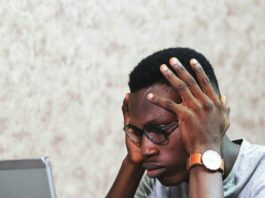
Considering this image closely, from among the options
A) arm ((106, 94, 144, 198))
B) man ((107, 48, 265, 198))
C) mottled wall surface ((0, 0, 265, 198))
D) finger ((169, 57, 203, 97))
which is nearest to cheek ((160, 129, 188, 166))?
man ((107, 48, 265, 198))

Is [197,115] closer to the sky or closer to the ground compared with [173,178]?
closer to the sky

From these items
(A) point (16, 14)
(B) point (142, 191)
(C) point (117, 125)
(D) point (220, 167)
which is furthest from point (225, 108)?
(A) point (16, 14)

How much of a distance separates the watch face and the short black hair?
15 centimetres

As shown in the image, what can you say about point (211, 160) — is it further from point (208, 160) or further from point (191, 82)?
point (191, 82)

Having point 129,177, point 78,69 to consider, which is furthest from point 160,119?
point 78,69

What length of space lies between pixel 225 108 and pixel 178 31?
68cm

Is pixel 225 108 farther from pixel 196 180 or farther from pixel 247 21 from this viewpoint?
pixel 247 21

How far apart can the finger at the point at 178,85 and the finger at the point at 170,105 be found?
2 centimetres

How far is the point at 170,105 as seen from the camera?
1124 mm

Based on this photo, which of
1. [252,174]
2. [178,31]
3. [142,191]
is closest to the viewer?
[252,174]

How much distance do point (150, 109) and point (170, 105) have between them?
57mm

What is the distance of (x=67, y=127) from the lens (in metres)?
1.66

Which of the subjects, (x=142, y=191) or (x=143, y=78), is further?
(x=142, y=191)

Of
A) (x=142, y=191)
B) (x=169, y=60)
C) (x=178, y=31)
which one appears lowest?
(x=142, y=191)
